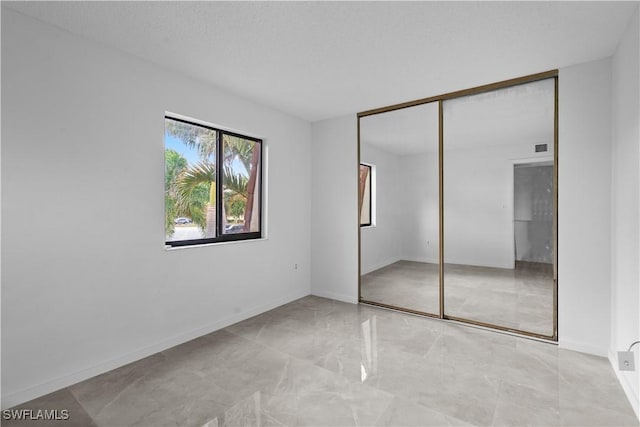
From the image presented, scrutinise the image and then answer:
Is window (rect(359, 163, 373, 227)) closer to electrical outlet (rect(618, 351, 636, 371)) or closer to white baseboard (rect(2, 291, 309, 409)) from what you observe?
white baseboard (rect(2, 291, 309, 409))

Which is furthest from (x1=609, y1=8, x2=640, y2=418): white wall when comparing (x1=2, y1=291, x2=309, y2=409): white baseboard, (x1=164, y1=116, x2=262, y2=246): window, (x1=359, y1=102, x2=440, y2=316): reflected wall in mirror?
(x1=164, y1=116, x2=262, y2=246): window

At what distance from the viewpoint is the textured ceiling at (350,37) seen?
2.07m

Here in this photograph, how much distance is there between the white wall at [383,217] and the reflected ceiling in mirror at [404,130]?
4.6 inches

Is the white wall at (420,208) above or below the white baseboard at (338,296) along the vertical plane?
above

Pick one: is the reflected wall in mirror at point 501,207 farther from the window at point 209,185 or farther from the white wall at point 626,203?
the window at point 209,185

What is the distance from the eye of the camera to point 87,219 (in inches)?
95.7

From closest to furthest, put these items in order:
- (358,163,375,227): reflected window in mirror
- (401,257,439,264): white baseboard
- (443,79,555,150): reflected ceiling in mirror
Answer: (443,79,555,150): reflected ceiling in mirror < (401,257,439,264): white baseboard < (358,163,375,227): reflected window in mirror

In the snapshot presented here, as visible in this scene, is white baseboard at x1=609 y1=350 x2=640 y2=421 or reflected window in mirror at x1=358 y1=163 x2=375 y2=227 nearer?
white baseboard at x1=609 y1=350 x2=640 y2=421

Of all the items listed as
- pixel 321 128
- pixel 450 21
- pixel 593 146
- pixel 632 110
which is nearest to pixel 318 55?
pixel 450 21

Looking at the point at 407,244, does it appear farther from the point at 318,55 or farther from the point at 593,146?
the point at 318,55

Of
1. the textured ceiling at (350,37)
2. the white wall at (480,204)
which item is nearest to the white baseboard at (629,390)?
the white wall at (480,204)

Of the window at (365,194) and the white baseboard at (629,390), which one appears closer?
the white baseboard at (629,390)

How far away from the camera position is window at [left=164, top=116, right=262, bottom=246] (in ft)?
10.3

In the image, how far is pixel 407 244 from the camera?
3906 mm
